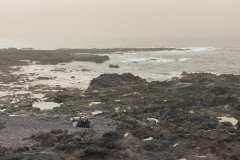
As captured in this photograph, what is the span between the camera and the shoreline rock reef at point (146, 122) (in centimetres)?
1761

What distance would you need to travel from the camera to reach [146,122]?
2519cm

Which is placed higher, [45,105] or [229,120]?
[229,120]

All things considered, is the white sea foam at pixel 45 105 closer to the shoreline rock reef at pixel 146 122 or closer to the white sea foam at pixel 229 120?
the shoreline rock reef at pixel 146 122

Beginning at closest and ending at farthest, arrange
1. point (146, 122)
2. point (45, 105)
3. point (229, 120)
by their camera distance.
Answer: point (146, 122) < point (229, 120) < point (45, 105)

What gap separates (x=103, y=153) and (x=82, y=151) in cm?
147

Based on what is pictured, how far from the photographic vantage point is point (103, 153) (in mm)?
17141

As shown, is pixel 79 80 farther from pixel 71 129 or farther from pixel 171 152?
pixel 171 152

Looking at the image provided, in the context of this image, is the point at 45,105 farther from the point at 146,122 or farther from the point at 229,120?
the point at 229,120

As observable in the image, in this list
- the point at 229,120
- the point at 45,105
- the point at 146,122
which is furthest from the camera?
the point at 45,105

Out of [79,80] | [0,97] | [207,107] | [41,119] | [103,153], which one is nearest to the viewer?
[103,153]

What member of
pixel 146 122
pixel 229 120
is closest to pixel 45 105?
pixel 146 122

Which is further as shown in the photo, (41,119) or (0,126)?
(41,119)

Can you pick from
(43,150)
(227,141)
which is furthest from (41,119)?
(227,141)

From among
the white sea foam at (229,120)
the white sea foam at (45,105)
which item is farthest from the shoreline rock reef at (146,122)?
the white sea foam at (45,105)
